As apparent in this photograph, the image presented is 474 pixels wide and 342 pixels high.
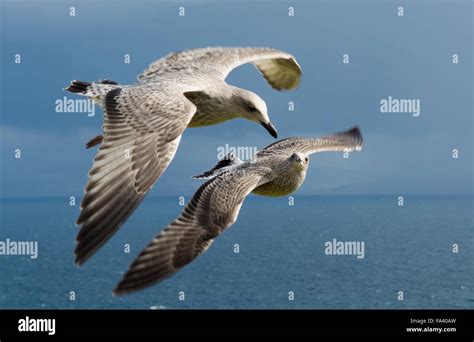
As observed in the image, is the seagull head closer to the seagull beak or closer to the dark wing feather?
the seagull beak

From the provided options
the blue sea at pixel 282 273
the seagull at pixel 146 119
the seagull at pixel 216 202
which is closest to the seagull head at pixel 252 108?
the seagull at pixel 146 119

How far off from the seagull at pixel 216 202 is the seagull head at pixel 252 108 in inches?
17.1

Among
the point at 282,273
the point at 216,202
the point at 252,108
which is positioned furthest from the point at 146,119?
the point at 282,273

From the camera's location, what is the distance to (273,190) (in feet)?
22.2

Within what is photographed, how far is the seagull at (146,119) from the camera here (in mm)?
4770

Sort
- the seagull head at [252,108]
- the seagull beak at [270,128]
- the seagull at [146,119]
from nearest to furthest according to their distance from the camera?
the seagull at [146,119] < the seagull beak at [270,128] < the seagull head at [252,108]

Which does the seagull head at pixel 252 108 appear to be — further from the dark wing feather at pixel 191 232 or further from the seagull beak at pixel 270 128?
the dark wing feather at pixel 191 232

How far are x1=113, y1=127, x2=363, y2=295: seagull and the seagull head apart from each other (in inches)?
17.1

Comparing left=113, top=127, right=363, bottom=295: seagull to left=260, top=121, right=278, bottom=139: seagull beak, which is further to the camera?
left=260, top=121, right=278, bottom=139: seagull beak

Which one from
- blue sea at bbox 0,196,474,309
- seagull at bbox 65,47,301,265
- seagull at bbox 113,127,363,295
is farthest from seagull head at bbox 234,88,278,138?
blue sea at bbox 0,196,474,309

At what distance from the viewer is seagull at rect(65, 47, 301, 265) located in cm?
477

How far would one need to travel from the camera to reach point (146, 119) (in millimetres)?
5324

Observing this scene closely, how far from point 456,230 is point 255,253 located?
1726cm

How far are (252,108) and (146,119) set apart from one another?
1227 mm
